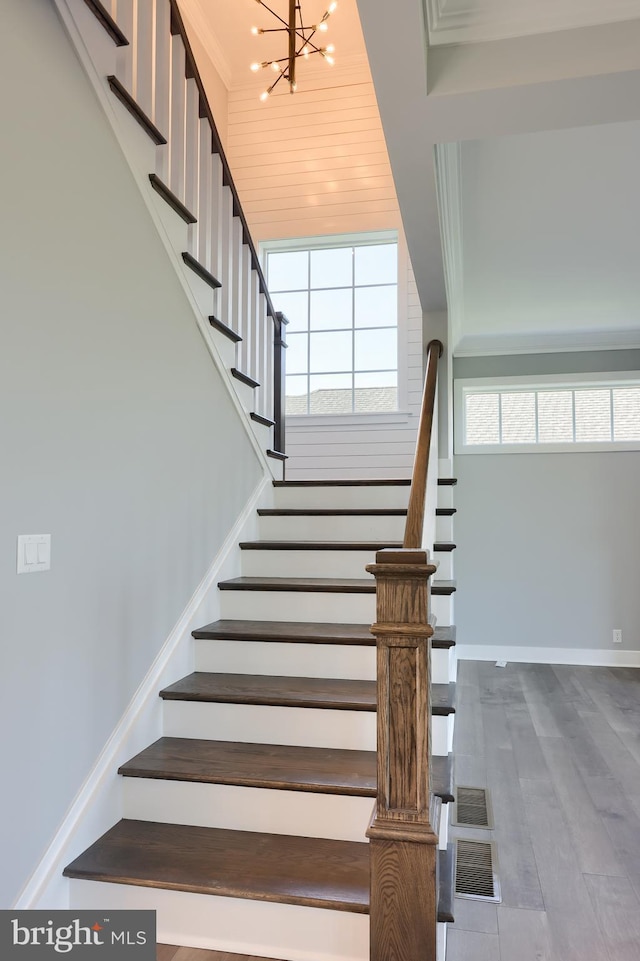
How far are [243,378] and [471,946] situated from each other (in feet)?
8.21

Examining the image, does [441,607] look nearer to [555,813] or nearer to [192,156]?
[555,813]

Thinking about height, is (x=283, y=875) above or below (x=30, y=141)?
below

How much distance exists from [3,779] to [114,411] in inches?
43.3

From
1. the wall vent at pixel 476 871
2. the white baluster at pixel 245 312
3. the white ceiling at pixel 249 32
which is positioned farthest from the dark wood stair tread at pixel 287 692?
the white ceiling at pixel 249 32

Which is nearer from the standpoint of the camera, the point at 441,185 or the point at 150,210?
the point at 150,210

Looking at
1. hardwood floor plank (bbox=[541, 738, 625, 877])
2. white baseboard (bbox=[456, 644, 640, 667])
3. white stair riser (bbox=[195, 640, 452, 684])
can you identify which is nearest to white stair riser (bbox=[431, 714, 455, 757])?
white stair riser (bbox=[195, 640, 452, 684])

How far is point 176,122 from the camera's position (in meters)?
2.63

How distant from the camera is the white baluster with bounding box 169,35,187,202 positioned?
8.44 feet

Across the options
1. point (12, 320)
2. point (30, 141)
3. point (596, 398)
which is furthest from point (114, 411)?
point (596, 398)

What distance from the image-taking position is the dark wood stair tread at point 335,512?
3.30 metres

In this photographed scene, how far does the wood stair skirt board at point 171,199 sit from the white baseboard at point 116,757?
1.48m

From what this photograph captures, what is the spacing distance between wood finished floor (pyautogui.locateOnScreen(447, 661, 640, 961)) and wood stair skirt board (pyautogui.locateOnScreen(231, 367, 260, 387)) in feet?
7.19

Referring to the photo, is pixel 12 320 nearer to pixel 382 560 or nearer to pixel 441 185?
pixel 382 560

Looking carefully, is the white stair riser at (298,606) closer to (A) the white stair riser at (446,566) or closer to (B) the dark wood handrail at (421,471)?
(A) the white stair riser at (446,566)
